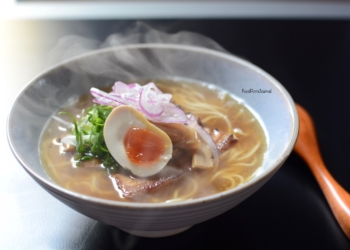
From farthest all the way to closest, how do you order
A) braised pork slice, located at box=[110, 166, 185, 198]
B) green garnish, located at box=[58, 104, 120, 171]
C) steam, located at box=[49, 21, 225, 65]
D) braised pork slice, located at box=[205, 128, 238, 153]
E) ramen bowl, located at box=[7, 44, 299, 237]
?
steam, located at box=[49, 21, 225, 65] < braised pork slice, located at box=[205, 128, 238, 153] < green garnish, located at box=[58, 104, 120, 171] < braised pork slice, located at box=[110, 166, 185, 198] < ramen bowl, located at box=[7, 44, 299, 237]

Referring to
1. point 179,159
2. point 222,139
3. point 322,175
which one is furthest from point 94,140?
point 322,175

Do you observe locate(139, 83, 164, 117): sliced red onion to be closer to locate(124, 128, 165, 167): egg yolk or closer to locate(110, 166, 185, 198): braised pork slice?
locate(124, 128, 165, 167): egg yolk

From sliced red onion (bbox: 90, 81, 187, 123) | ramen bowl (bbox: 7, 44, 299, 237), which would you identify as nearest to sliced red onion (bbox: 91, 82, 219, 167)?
sliced red onion (bbox: 90, 81, 187, 123)

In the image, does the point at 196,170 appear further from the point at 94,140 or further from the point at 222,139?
the point at 94,140

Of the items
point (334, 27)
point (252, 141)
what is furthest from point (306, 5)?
point (252, 141)

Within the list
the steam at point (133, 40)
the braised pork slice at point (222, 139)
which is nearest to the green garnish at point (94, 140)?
the braised pork slice at point (222, 139)
